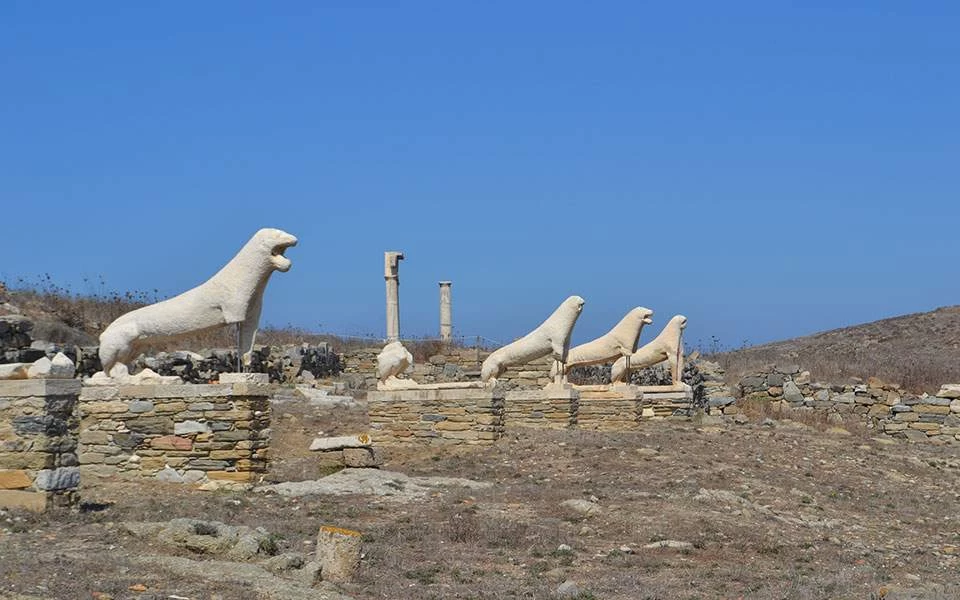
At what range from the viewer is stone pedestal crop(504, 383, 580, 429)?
20.7m

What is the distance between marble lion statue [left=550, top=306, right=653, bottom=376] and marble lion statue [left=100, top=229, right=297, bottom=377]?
954 centimetres

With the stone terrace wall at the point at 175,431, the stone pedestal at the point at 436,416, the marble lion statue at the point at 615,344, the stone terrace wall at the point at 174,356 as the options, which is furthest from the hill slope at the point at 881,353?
the stone terrace wall at the point at 175,431

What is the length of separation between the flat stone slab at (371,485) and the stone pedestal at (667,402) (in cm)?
977

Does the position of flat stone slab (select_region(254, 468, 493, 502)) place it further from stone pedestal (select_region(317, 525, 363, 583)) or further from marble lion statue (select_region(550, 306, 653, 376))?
marble lion statue (select_region(550, 306, 653, 376))

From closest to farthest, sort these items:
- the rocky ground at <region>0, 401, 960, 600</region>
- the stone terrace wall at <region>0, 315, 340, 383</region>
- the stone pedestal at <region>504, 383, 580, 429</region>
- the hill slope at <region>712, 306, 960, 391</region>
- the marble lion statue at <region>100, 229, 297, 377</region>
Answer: the rocky ground at <region>0, 401, 960, 600</region> < the marble lion statue at <region>100, 229, 297, 377</region> < the stone terrace wall at <region>0, 315, 340, 383</region> < the stone pedestal at <region>504, 383, 580, 429</region> < the hill slope at <region>712, 306, 960, 391</region>

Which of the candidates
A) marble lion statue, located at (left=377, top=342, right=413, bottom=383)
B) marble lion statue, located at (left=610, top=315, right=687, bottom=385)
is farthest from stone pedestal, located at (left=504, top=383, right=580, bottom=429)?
marble lion statue, located at (left=610, top=315, right=687, bottom=385)

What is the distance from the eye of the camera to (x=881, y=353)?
145 feet

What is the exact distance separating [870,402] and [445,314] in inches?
501

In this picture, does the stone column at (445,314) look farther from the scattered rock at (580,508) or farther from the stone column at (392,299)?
the scattered rock at (580,508)

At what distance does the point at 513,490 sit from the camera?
14305mm

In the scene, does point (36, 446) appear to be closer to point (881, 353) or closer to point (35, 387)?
point (35, 387)

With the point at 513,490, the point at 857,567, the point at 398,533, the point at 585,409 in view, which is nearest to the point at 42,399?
the point at 398,533

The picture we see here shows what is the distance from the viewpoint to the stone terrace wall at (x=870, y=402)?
25.5m

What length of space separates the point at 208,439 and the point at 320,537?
5085mm
